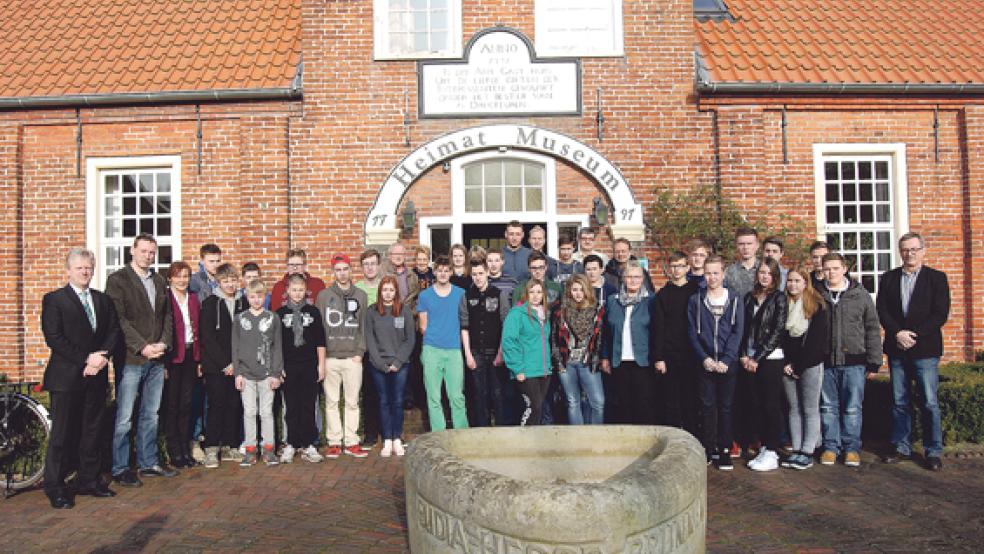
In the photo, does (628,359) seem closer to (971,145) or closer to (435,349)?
(435,349)

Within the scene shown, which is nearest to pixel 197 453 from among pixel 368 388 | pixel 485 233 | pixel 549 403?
pixel 368 388

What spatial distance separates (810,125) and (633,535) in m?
8.70

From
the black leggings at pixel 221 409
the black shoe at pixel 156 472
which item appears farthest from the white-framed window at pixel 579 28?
the black shoe at pixel 156 472

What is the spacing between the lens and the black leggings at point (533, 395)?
6.52 meters

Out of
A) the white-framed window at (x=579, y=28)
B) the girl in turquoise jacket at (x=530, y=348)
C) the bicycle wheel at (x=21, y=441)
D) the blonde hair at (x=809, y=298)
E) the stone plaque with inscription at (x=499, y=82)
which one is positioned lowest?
the bicycle wheel at (x=21, y=441)

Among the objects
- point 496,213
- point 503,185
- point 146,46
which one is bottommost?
point 496,213

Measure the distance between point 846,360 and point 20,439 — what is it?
23.2 ft

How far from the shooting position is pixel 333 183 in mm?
9781

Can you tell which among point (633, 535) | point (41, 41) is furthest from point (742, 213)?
point (41, 41)

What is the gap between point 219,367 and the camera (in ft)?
22.2

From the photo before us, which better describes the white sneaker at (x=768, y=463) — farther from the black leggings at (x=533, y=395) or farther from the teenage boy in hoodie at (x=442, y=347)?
the teenage boy in hoodie at (x=442, y=347)

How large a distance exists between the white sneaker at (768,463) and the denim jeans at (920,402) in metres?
1.17

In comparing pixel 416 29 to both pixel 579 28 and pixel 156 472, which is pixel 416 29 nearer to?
pixel 579 28

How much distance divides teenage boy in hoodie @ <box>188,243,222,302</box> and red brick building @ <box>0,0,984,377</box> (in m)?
2.23
